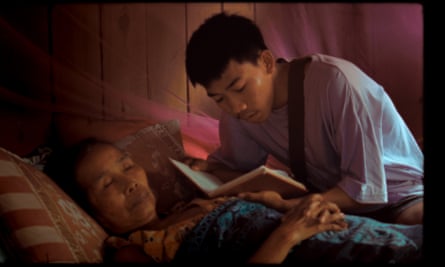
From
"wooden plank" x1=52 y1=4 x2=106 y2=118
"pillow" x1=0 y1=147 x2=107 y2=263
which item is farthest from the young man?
"pillow" x1=0 y1=147 x2=107 y2=263

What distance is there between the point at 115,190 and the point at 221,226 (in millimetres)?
358

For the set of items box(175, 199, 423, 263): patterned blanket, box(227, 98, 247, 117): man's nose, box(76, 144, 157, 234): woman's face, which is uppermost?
box(227, 98, 247, 117): man's nose

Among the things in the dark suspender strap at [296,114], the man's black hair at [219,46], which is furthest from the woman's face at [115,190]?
the dark suspender strap at [296,114]

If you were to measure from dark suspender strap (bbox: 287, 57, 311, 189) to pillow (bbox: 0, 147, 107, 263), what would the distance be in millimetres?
679

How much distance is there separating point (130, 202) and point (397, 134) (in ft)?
2.94

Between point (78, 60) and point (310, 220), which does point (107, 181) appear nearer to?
point (78, 60)

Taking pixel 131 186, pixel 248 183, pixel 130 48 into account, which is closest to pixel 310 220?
pixel 248 183

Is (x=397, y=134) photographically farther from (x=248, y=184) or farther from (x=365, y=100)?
(x=248, y=184)

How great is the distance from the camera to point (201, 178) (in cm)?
173

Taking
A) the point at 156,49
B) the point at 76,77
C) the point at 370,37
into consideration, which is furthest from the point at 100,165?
the point at 370,37

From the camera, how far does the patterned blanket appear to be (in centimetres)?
159

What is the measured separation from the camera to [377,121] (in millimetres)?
1673

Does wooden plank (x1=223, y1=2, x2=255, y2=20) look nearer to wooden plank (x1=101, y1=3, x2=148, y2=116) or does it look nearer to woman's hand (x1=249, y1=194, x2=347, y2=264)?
wooden plank (x1=101, y1=3, x2=148, y2=116)

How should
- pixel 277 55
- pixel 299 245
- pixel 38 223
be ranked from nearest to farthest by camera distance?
pixel 38 223
pixel 299 245
pixel 277 55
